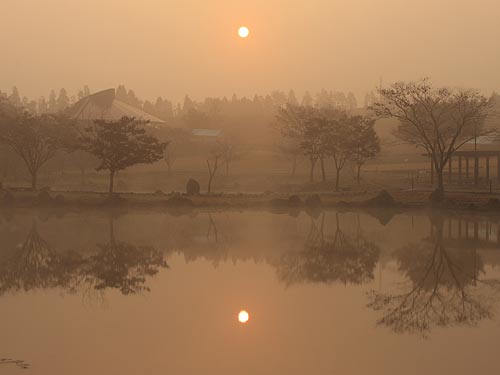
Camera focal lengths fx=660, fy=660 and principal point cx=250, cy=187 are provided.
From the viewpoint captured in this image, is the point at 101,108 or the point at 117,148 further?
the point at 101,108

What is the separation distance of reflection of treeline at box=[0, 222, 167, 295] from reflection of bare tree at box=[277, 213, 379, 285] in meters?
4.23

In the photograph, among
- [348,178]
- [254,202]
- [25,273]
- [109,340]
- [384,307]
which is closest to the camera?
[109,340]

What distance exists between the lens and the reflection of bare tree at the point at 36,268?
18438mm

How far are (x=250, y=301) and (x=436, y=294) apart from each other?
4933 mm

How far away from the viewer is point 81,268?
2086cm

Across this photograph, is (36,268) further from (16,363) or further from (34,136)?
(34,136)

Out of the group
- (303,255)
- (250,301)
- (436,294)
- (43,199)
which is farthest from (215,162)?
(250,301)

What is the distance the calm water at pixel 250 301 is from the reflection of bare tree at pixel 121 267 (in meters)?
0.06

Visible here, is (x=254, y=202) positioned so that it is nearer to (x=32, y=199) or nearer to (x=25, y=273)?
(x=32, y=199)

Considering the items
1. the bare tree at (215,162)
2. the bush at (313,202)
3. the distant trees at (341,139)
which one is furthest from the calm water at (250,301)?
the distant trees at (341,139)

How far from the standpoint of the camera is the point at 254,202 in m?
44.4

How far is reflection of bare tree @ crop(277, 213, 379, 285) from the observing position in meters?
19.3

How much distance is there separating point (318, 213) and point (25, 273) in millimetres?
22602

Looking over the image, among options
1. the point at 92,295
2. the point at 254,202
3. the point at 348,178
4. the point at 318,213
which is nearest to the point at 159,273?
the point at 92,295
